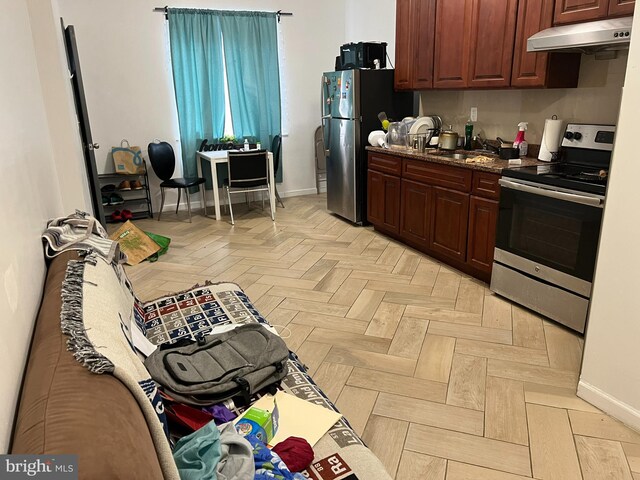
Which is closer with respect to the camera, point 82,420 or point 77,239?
point 82,420

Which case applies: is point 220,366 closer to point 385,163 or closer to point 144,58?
point 385,163

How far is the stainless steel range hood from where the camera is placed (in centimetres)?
242

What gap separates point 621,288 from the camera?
6.38 feet

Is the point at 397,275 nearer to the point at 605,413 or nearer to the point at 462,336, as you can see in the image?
the point at 462,336

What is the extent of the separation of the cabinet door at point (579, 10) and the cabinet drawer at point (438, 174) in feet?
3.58

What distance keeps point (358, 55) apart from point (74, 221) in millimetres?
3466

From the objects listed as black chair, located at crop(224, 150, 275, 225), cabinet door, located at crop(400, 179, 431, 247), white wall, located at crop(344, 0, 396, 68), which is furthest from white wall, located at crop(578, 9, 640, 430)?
black chair, located at crop(224, 150, 275, 225)

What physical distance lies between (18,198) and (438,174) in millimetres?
2943

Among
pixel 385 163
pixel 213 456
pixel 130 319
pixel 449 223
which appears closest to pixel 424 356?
pixel 449 223

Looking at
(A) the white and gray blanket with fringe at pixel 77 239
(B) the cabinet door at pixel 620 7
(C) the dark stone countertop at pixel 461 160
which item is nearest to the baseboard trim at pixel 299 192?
(C) the dark stone countertop at pixel 461 160

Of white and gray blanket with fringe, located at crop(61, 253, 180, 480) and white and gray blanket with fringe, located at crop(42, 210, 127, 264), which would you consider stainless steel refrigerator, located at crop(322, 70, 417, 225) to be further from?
white and gray blanket with fringe, located at crop(61, 253, 180, 480)

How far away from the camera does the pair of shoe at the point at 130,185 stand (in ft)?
17.6

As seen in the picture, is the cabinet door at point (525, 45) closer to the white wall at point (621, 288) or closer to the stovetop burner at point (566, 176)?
the stovetop burner at point (566, 176)

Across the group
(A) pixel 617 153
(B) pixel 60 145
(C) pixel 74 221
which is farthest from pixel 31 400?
(B) pixel 60 145
